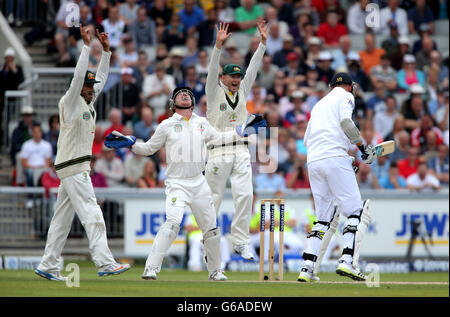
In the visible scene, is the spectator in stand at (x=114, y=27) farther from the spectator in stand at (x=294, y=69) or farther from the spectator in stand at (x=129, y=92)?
the spectator in stand at (x=294, y=69)

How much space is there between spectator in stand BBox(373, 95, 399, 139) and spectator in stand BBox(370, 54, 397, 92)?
93 centimetres

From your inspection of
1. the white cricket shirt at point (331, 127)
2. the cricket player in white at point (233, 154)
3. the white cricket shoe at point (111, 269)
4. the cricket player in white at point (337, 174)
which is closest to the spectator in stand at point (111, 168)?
the cricket player in white at point (233, 154)

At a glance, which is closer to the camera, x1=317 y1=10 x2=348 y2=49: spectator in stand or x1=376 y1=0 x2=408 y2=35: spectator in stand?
x1=317 y1=10 x2=348 y2=49: spectator in stand

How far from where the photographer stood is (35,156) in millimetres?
21375

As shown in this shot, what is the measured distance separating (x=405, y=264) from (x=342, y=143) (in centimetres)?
758

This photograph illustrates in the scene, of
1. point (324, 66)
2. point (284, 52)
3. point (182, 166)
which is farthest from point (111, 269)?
point (284, 52)

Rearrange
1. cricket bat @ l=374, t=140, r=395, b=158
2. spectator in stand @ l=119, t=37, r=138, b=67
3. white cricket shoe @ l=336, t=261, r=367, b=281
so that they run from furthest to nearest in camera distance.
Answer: spectator in stand @ l=119, t=37, r=138, b=67, cricket bat @ l=374, t=140, r=395, b=158, white cricket shoe @ l=336, t=261, r=367, b=281

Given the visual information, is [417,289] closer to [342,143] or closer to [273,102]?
[342,143]

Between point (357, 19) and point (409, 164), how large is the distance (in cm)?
527

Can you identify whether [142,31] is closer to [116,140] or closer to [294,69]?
[294,69]

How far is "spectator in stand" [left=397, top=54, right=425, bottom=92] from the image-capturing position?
24.5 metres

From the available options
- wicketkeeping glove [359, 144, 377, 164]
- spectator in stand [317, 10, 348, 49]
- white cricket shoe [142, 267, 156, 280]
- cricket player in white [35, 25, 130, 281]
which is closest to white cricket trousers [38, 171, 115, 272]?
cricket player in white [35, 25, 130, 281]

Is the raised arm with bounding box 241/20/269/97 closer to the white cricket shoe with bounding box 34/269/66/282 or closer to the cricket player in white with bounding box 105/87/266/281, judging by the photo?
the cricket player in white with bounding box 105/87/266/281

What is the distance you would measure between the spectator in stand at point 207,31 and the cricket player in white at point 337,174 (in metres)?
11.1
